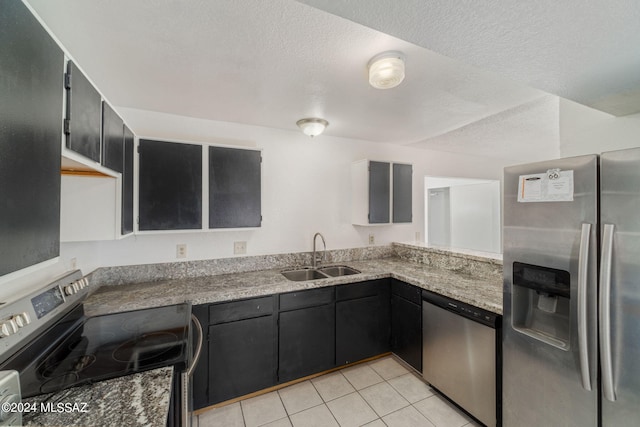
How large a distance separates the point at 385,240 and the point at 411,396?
1.67 meters

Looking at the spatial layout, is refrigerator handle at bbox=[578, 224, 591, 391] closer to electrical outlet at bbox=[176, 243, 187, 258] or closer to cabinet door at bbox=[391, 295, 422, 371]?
cabinet door at bbox=[391, 295, 422, 371]

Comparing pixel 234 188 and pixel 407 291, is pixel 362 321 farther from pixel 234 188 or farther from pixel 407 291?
pixel 234 188

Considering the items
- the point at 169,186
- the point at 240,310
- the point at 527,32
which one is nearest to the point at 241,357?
the point at 240,310

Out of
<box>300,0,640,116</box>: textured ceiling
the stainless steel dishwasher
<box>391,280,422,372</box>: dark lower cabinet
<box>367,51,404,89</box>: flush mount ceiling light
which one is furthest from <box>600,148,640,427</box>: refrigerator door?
<box>391,280,422,372</box>: dark lower cabinet

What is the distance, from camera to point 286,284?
2080 mm

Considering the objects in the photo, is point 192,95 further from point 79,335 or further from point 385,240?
point 385,240

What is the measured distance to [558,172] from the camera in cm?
128

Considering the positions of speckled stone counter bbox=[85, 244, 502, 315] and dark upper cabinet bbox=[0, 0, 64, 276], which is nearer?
dark upper cabinet bbox=[0, 0, 64, 276]

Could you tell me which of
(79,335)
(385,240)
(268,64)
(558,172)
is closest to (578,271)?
(558,172)

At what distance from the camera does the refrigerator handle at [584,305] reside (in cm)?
116

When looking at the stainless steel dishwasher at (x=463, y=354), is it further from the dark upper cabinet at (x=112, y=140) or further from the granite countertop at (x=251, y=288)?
the dark upper cabinet at (x=112, y=140)

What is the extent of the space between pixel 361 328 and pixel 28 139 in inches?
95.0

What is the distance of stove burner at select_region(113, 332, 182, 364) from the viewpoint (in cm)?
110

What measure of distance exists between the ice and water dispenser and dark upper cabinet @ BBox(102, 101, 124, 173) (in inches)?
91.0
